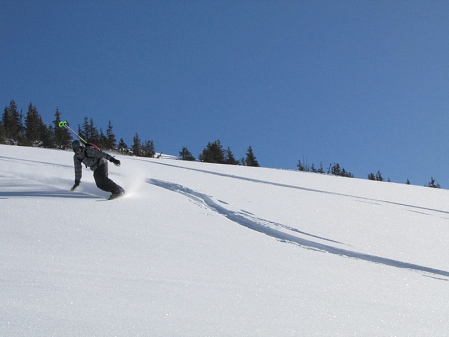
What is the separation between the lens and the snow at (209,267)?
3.11m

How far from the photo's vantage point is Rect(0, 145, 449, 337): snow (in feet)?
10.2

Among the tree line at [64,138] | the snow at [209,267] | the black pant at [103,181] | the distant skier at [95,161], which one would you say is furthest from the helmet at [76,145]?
the tree line at [64,138]

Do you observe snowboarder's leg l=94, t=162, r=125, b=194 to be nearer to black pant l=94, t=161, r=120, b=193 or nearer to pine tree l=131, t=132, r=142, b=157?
black pant l=94, t=161, r=120, b=193

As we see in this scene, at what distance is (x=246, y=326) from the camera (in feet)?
10.3

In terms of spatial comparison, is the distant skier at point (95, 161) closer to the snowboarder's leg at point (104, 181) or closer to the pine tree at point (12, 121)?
the snowboarder's leg at point (104, 181)

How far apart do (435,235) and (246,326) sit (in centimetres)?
625

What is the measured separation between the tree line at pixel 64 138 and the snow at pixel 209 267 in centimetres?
5540

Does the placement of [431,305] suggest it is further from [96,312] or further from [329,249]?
[96,312]

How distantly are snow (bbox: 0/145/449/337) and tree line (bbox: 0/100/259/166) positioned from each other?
182 feet

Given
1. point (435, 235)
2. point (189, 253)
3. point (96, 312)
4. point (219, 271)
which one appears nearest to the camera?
point (96, 312)

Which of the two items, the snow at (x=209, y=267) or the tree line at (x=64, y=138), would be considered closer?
the snow at (x=209, y=267)

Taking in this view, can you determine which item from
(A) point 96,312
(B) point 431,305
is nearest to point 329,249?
(B) point 431,305

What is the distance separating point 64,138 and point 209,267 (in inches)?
2853

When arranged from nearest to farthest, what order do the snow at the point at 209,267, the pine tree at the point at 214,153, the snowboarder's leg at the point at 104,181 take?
the snow at the point at 209,267 → the snowboarder's leg at the point at 104,181 → the pine tree at the point at 214,153
